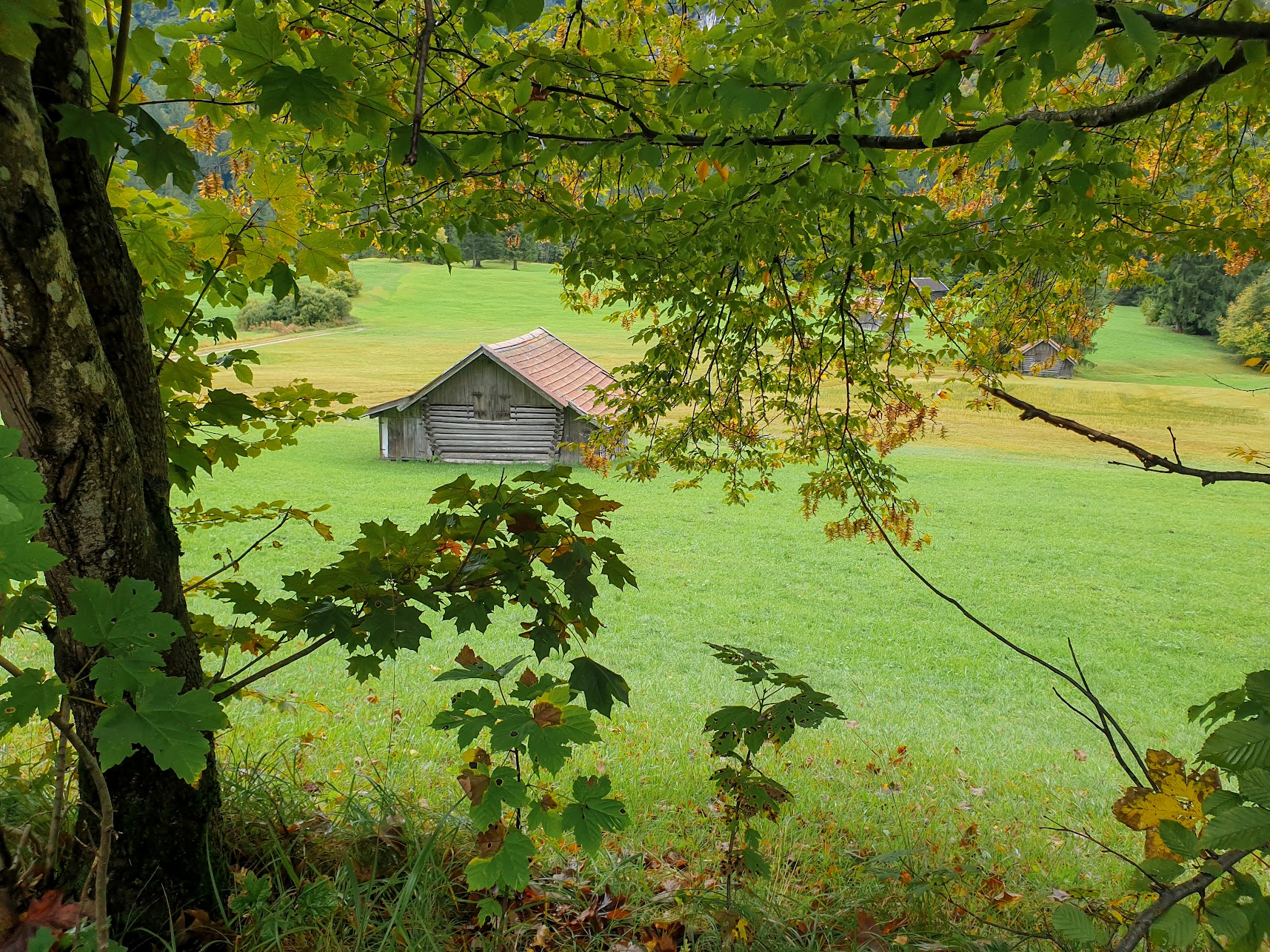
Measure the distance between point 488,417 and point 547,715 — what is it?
17.1 meters

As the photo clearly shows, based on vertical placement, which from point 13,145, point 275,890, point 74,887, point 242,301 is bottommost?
point 275,890

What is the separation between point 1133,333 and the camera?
46688 mm

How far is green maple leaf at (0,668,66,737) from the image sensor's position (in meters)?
1.06

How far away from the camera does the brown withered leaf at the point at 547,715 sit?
4.77 ft

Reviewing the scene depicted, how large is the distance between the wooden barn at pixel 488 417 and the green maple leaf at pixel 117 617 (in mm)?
16564

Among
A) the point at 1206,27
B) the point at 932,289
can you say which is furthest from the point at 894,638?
the point at 1206,27

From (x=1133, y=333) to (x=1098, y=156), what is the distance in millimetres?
53127

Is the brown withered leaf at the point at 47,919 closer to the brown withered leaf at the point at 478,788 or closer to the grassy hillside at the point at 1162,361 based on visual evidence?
the brown withered leaf at the point at 478,788

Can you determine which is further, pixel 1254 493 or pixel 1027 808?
pixel 1254 493

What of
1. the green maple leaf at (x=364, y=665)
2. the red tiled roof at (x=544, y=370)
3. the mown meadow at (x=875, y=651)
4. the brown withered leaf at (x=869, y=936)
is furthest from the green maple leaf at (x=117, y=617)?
the red tiled roof at (x=544, y=370)

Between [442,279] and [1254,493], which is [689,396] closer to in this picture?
[1254,493]

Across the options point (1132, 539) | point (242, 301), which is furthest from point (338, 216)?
point (1132, 539)

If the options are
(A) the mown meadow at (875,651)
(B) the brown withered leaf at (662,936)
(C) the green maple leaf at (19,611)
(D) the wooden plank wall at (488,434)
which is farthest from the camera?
(D) the wooden plank wall at (488,434)

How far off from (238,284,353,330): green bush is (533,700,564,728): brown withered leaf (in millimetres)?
40110
